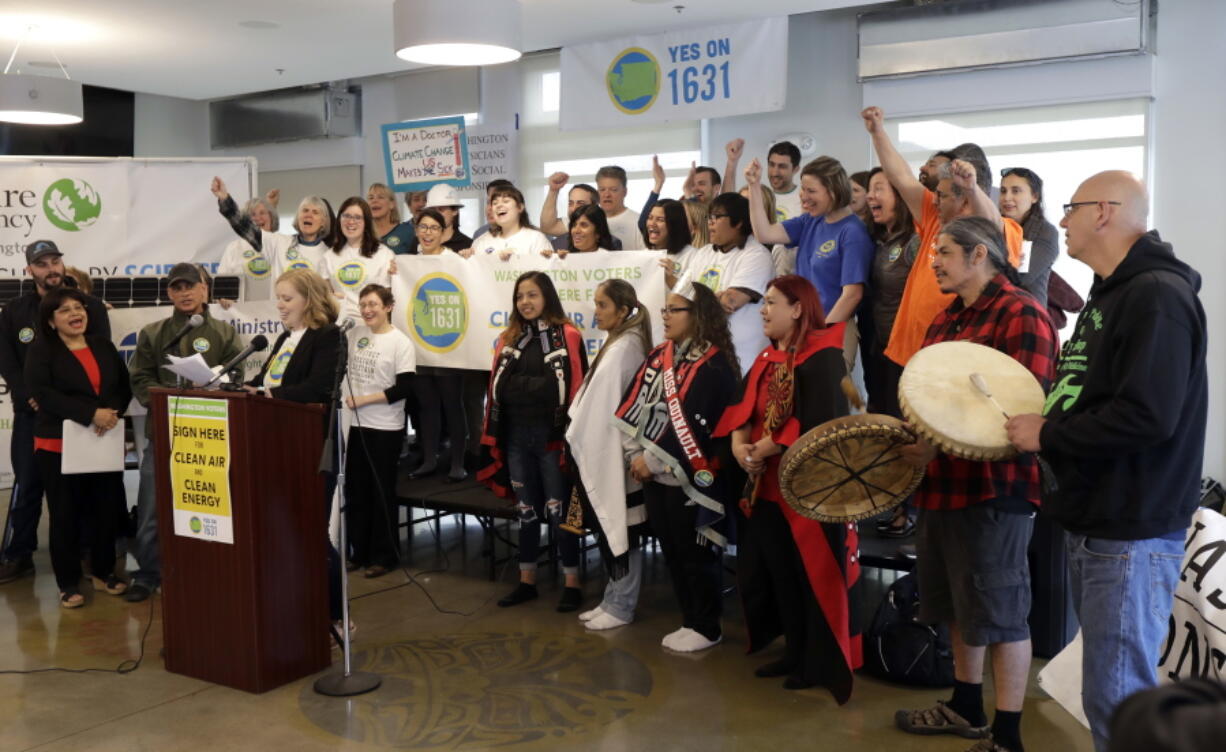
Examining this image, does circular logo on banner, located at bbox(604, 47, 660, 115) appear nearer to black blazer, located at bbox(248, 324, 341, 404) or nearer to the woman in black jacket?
black blazer, located at bbox(248, 324, 341, 404)

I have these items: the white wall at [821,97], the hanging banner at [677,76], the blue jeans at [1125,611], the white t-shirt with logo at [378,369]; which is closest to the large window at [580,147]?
the hanging banner at [677,76]

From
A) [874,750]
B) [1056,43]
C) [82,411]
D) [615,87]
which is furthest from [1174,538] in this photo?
[615,87]

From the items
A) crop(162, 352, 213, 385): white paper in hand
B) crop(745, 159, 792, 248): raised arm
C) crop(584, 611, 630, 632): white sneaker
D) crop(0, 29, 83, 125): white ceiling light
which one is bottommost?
crop(584, 611, 630, 632): white sneaker

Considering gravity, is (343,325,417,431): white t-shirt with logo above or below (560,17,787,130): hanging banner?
below

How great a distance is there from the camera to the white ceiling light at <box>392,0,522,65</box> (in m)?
5.25

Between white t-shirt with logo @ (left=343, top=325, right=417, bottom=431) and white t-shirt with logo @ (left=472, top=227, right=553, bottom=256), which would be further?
white t-shirt with logo @ (left=472, top=227, right=553, bottom=256)

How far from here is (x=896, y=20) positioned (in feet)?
26.5

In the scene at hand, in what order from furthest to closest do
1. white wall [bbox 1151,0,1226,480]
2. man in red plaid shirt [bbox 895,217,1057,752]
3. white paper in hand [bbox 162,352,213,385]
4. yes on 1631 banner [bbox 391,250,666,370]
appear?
white wall [bbox 1151,0,1226,480]
yes on 1631 banner [bbox 391,250,666,370]
white paper in hand [bbox 162,352,213,385]
man in red plaid shirt [bbox 895,217,1057,752]

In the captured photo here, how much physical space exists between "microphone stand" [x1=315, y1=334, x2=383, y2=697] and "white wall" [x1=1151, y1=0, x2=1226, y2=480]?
5679mm

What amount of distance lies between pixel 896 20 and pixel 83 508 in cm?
644

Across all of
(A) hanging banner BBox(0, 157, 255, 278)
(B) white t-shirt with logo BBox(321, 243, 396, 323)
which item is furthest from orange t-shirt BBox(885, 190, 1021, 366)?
(A) hanging banner BBox(0, 157, 255, 278)

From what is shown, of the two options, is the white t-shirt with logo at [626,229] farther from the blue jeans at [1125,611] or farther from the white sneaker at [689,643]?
the blue jeans at [1125,611]

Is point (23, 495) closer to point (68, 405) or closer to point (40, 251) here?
point (68, 405)

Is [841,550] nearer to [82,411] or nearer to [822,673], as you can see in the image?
[822,673]
